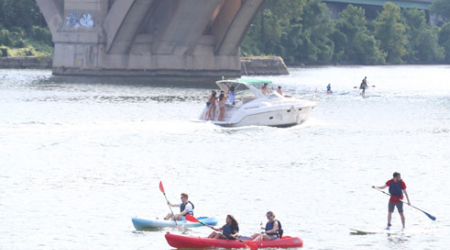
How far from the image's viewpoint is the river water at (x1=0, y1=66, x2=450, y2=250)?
27625 mm

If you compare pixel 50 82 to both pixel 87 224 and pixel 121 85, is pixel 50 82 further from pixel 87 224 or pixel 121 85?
pixel 87 224

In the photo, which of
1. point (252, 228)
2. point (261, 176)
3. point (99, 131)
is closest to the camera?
point (252, 228)

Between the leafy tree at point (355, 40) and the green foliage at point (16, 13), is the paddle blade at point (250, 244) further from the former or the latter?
the leafy tree at point (355, 40)

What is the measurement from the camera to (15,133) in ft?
161

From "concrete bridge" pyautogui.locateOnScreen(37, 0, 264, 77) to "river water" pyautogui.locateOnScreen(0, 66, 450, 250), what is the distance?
1026 inches

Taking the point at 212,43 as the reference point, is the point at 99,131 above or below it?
below

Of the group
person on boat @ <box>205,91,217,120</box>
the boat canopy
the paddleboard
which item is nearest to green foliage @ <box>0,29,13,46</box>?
the boat canopy

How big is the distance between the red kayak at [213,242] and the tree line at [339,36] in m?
114

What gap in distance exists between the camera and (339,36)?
554 ft

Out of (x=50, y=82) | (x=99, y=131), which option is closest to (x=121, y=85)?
(x=50, y=82)

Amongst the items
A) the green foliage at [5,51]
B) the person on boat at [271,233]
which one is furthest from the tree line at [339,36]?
the person on boat at [271,233]

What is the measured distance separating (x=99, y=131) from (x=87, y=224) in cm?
2215

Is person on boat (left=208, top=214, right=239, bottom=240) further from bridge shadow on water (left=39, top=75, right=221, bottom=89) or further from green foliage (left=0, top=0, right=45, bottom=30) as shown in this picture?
green foliage (left=0, top=0, right=45, bottom=30)

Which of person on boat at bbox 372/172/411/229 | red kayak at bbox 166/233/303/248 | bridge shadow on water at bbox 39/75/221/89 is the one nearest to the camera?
red kayak at bbox 166/233/303/248
